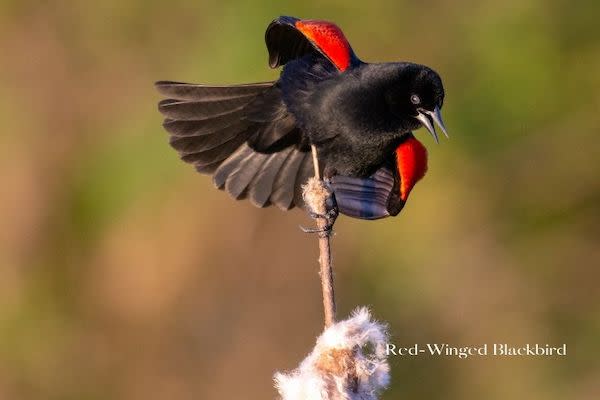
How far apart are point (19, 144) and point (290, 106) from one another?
5.63ft

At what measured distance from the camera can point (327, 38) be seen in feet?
9.56

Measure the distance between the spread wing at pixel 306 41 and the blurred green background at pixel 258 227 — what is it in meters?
1.13

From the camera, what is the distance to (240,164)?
11.0 ft

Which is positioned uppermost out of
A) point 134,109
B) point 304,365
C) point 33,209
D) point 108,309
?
point 134,109

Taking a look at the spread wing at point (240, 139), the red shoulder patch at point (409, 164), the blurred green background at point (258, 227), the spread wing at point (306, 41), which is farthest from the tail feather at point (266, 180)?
the blurred green background at point (258, 227)

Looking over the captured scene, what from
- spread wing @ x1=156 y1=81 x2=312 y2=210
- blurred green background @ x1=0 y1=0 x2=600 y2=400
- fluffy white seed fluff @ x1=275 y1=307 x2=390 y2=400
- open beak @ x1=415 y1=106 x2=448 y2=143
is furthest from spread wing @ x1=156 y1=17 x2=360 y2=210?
fluffy white seed fluff @ x1=275 y1=307 x2=390 y2=400

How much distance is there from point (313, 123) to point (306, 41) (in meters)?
0.29

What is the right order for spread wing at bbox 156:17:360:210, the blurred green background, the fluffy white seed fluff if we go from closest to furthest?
1. the fluffy white seed fluff
2. spread wing at bbox 156:17:360:210
3. the blurred green background

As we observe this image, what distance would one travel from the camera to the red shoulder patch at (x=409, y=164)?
3.04 metres

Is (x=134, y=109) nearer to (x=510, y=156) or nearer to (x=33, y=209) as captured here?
(x=33, y=209)

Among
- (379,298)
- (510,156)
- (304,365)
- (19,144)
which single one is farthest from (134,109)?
(304,365)

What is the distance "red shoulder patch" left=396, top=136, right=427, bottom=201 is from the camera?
9.96 feet

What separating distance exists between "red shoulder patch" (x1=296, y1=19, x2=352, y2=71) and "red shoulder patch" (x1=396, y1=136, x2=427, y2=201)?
0.32 m

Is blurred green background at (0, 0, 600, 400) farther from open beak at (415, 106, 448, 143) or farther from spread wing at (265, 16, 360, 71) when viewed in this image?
open beak at (415, 106, 448, 143)
